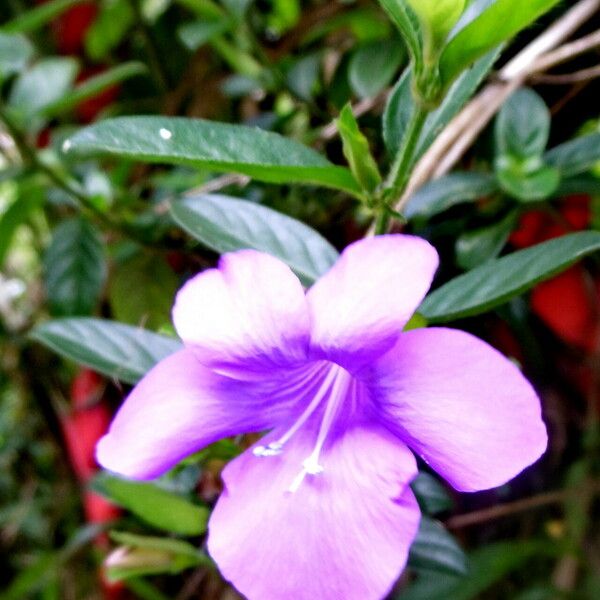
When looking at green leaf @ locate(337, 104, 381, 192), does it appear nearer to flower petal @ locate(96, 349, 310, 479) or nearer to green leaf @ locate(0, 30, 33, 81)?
flower petal @ locate(96, 349, 310, 479)

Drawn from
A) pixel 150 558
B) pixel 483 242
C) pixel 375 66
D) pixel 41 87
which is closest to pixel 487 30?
pixel 483 242

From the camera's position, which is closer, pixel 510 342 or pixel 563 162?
pixel 563 162

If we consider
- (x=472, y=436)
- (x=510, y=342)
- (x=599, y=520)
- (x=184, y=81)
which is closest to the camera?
(x=472, y=436)

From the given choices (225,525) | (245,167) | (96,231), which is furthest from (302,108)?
(225,525)

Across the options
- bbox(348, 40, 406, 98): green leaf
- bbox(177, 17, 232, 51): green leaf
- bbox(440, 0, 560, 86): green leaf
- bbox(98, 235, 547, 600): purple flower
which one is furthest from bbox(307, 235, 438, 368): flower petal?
bbox(177, 17, 232, 51): green leaf

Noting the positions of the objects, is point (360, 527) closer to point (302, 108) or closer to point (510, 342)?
point (510, 342)

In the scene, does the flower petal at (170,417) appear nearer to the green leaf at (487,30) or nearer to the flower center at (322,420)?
the flower center at (322,420)

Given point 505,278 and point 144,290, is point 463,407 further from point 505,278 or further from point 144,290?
point 144,290
